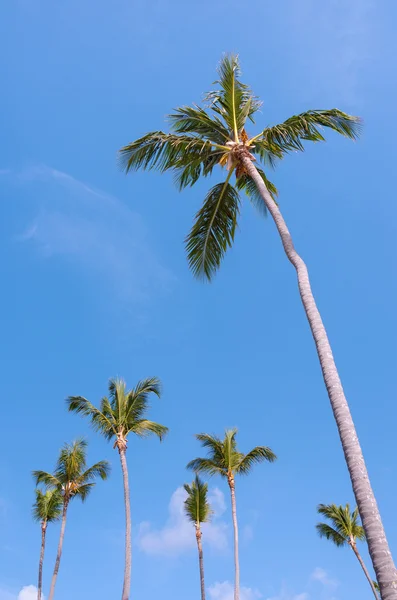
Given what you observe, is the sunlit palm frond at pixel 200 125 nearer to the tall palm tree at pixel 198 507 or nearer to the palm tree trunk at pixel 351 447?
the palm tree trunk at pixel 351 447

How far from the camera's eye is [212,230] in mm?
13523

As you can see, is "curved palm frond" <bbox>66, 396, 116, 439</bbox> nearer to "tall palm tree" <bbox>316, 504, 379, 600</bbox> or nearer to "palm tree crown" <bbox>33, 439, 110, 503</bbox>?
"palm tree crown" <bbox>33, 439, 110, 503</bbox>

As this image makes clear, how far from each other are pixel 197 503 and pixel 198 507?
0.84 ft

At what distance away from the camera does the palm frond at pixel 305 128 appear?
12.0m

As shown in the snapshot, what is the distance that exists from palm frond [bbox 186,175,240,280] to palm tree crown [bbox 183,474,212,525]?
24.2 m

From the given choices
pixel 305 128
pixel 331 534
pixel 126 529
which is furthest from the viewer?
pixel 331 534

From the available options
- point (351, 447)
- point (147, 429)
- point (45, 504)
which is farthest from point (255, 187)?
point (45, 504)

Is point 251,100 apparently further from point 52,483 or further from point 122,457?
point 52,483

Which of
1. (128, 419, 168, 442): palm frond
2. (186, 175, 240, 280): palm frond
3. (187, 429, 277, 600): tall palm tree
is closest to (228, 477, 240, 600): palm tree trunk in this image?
(187, 429, 277, 600): tall palm tree

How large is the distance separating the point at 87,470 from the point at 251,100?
25346mm

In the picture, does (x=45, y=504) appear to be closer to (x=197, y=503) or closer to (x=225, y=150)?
(x=197, y=503)

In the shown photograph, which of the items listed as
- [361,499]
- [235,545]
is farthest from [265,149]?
[235,545]

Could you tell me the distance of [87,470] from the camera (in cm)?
3102

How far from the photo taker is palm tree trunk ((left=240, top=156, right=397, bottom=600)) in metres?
5.54
